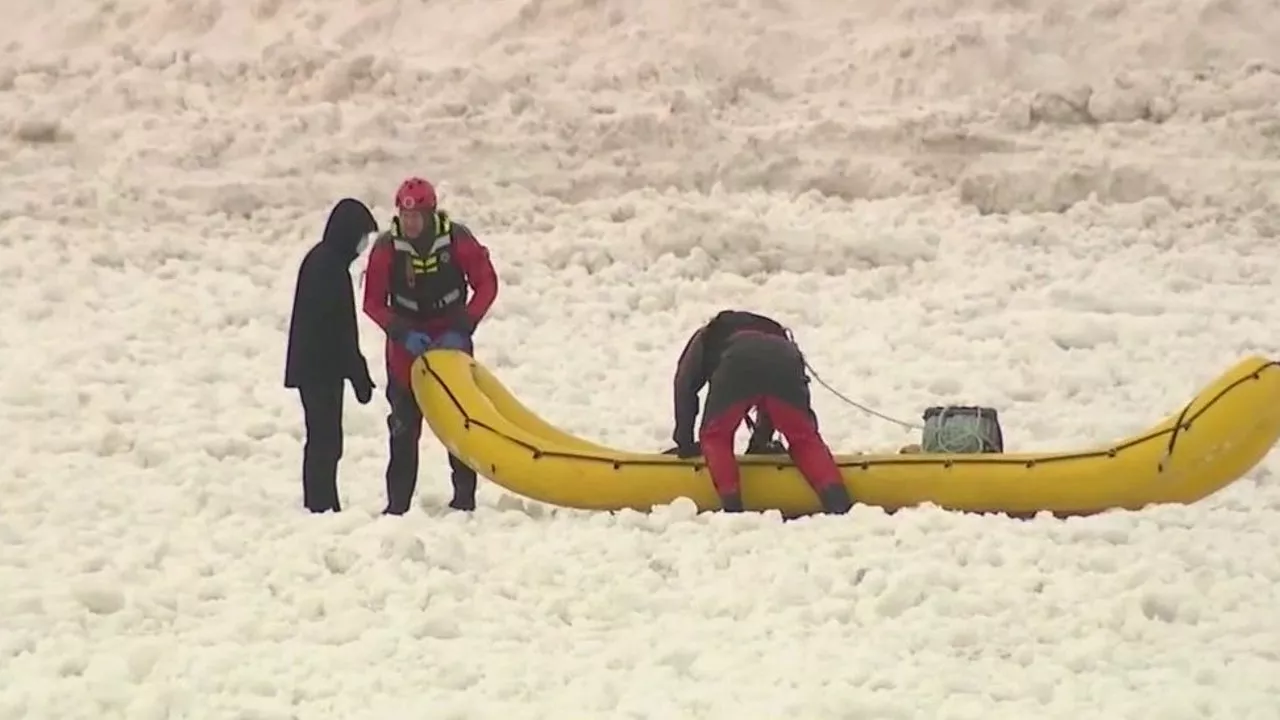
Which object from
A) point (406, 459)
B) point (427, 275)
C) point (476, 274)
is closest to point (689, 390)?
point (476, 274)

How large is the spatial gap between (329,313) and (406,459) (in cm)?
64

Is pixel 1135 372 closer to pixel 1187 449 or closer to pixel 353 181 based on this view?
pixel 1187 449

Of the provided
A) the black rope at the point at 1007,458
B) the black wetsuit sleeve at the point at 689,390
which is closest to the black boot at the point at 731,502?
the black rope at the point at 1007,458

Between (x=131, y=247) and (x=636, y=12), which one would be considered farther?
(x=636, y=12)

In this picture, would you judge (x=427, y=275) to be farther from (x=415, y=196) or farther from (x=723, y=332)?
(x=723, y=332)

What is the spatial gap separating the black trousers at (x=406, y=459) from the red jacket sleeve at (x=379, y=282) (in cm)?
27

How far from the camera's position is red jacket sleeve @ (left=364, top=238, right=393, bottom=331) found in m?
6.60

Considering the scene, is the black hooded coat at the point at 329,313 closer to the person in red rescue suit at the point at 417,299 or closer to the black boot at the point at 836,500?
the person in red rescue suit at the point at 417,299

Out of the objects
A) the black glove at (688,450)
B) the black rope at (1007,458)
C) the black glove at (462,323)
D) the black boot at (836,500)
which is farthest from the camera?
the black glove at (462,323)

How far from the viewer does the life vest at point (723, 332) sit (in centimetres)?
632

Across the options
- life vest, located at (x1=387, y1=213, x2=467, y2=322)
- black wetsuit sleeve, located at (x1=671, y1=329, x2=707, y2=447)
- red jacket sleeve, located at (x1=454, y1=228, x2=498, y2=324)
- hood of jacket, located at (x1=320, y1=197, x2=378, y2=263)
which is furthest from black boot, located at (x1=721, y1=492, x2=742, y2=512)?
hood of jacket, located at (x1=320, y1=197, x2=378, y2=263)

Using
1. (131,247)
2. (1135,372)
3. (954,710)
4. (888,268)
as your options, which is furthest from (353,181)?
(954,710)

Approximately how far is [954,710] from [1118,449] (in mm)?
2300

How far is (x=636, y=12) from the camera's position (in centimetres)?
1530
